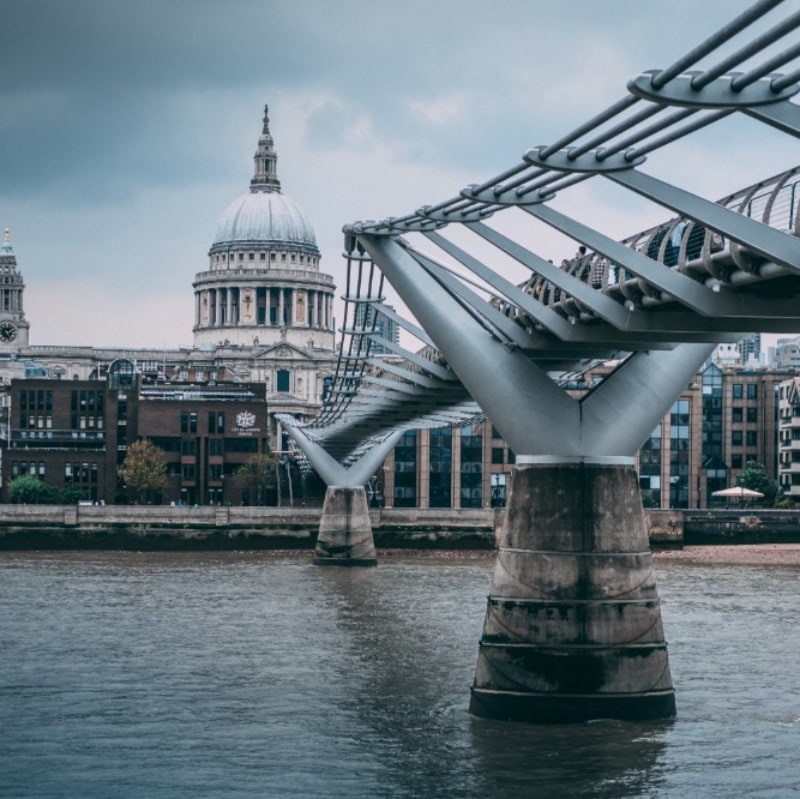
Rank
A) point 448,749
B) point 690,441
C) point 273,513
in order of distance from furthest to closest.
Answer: point 690,441
point 273,513
point 448,749

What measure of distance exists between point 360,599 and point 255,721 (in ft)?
83.8

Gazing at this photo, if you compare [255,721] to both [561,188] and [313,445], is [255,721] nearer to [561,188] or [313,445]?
[561,188]

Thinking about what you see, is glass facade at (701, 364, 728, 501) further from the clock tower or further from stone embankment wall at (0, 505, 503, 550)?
the clock tower

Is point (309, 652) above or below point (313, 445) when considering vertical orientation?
below

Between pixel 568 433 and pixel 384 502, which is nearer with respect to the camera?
pixel 568 433

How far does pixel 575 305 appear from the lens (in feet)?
89.2

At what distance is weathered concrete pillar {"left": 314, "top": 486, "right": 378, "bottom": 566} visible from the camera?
77125 mm

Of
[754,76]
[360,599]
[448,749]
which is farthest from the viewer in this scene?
[360,599]

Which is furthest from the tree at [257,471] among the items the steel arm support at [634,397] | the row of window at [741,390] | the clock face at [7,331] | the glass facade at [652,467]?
the steel arm support at [634,397]

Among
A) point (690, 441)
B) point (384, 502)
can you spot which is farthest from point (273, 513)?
point (690, 441)

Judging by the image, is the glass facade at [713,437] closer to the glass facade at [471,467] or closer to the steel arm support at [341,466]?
the glass facade at [471,467]

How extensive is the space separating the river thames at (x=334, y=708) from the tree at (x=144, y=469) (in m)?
54.3

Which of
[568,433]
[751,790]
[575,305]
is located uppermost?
[575,305]

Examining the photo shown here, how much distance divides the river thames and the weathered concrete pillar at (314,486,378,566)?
74.6 ft
